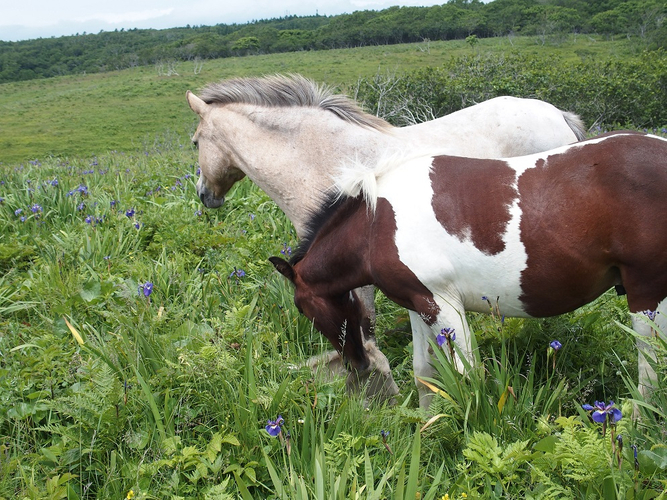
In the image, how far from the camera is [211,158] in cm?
468

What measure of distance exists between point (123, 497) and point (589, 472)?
186cm

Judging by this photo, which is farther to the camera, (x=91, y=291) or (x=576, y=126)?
(x=576, y=126)

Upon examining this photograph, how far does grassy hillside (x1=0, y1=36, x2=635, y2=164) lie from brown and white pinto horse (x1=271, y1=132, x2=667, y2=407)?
72.8 ft

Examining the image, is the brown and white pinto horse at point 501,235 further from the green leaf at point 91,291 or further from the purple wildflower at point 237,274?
the green leaf at point 91,291

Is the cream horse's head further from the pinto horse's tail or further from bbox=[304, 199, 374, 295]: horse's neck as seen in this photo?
the pinto horse's tail

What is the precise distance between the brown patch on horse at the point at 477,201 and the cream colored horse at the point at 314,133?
110 centimetres

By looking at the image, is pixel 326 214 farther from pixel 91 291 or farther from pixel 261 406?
pixel 91 291

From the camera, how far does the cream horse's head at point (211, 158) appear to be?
4.54m

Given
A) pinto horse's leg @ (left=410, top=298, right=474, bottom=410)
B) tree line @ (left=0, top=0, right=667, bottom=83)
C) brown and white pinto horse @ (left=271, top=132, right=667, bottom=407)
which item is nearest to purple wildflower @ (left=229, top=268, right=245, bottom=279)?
brown and white pinto horse @ (left=271, top=132, right=667, bottom=407)

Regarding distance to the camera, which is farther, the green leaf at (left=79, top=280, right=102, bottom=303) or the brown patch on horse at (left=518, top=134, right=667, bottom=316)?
the green leaf at (left=79, top=280, right=102, bottom=303)

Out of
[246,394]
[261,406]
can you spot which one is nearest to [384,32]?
[246,394]

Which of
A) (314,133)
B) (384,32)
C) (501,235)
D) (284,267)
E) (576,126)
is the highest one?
(384,32)

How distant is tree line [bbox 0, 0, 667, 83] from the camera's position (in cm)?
6125

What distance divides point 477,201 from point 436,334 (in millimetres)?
733
